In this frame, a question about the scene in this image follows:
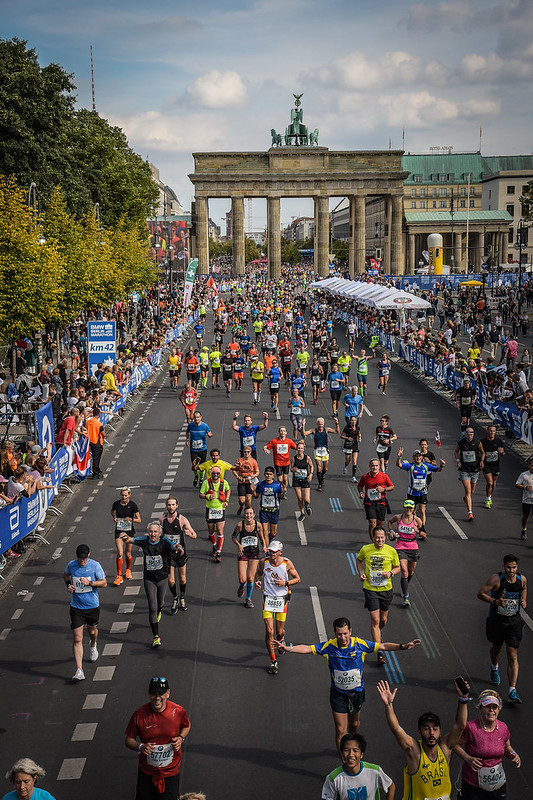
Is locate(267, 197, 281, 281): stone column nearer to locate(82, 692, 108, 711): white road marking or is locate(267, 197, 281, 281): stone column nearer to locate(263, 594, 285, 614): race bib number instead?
locate(263, 594, 285, 614): race bib number

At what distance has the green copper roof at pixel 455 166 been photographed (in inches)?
5920

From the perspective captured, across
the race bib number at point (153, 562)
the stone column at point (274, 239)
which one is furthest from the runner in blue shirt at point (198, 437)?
the stone column at point (274, 239)

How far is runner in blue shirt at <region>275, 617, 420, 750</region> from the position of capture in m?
7.86

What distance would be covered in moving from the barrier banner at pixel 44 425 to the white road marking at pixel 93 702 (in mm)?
8877

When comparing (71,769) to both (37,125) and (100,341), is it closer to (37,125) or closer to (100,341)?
(100,341)

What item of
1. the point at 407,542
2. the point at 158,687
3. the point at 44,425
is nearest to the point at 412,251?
the point at 44,425

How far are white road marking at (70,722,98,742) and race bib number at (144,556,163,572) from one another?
88.9 inches

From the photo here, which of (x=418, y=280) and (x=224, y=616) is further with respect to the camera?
(x=418, y=280)

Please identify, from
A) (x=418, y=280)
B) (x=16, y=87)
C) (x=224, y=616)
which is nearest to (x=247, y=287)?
(x=418, y=280)

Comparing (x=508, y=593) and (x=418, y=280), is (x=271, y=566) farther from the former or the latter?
(x=418, y=280)

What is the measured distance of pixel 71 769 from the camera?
7977 mm

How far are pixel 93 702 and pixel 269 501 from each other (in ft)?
16.3

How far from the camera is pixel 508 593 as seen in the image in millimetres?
9125

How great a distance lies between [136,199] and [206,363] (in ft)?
112
